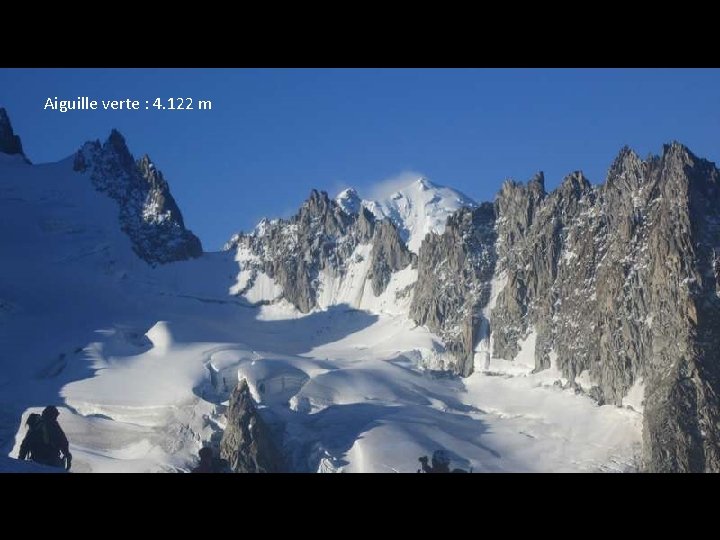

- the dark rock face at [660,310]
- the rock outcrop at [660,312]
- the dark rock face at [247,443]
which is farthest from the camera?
the dark rock face at [247,443]

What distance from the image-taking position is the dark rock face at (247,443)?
166m

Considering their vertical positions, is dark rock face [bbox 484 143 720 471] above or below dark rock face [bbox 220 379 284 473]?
above

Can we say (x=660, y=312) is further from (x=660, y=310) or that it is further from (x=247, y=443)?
(x=247, y=443)

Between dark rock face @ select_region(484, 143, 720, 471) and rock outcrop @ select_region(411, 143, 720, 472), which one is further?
rock outcrop @ select_region(411, 143, 720, 472)

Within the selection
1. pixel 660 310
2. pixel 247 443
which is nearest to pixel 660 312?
pixel 660 310

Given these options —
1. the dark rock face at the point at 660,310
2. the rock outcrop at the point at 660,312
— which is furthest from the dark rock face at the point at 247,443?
the dark rock face at the point at 660,310

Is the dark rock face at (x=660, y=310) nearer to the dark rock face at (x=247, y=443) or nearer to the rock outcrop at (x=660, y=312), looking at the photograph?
the rock outcrop at (x=660, y=312)

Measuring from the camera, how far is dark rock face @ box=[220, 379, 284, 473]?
16550cm

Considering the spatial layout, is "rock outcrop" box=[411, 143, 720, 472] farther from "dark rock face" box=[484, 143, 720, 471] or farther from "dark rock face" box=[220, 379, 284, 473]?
"dark rock face" box=[220, 379, 284, 473]

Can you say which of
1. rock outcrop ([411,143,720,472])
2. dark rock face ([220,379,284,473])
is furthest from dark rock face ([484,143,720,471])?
dark rock face ([220,379,284,473])

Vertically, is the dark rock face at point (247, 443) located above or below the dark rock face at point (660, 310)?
below

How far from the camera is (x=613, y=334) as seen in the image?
7224 inches
